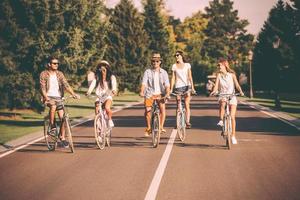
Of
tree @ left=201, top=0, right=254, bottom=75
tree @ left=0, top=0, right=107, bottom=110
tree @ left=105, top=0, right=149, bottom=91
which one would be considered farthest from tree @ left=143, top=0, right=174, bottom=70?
tree @ left=0, top=0, right=107, bottom=110

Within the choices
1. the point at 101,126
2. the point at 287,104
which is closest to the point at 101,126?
the point at 101,126

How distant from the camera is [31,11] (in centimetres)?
2620

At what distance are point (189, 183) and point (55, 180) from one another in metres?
2.28

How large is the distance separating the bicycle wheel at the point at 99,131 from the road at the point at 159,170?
23cm

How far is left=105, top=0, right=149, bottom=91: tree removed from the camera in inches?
2351

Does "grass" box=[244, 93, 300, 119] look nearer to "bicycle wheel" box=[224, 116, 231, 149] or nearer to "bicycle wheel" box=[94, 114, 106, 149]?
"bicycle wheel" box=[224, 116, 231, 149]

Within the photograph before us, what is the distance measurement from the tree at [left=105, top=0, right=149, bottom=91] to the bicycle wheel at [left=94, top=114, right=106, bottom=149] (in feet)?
150

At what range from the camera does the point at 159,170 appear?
10.1 metres

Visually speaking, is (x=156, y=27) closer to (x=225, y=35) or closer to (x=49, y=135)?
(x=225, y=35)

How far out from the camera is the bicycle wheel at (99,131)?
1291 centimetres

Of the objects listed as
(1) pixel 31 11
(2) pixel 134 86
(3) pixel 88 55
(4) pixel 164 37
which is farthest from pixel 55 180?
(4) pixel 164 37

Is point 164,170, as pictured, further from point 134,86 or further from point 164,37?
point 164,37

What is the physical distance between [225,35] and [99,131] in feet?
340

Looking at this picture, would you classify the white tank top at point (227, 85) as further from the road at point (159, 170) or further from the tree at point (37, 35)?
the tree at point (37, 35)
